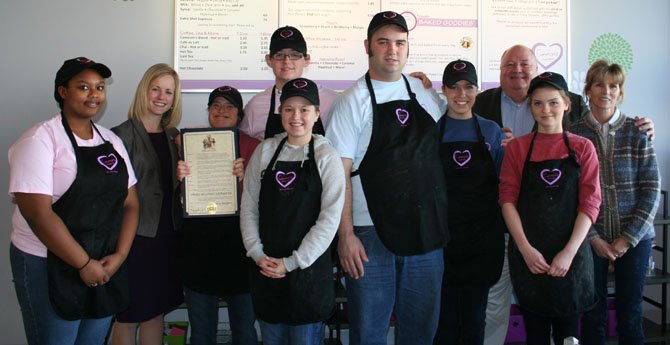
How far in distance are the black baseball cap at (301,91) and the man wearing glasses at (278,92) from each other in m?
0.29

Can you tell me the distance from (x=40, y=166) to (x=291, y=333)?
1205 mm

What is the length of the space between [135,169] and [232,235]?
578 millimetres

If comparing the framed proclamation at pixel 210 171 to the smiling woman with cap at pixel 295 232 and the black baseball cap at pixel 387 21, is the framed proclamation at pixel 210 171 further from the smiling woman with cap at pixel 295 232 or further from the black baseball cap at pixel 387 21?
the black baseball cap at pixel 387 21

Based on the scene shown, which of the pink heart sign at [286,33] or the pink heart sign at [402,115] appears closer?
the pink heart sign at [402,115]

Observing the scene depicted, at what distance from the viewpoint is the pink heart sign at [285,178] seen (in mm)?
2100

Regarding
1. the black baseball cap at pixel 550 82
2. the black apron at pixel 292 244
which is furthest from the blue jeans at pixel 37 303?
the black baseball cap at pixel 550 82

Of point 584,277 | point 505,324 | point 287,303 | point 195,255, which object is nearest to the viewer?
point 287,303

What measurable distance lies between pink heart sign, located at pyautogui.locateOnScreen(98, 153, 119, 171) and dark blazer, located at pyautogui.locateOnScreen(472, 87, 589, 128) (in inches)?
82.4

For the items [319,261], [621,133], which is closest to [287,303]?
[319,261]

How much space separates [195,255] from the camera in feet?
8.15

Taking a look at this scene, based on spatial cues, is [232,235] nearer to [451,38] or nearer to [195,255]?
[195,255]

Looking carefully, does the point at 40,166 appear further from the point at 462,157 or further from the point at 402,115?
the point at 462,157

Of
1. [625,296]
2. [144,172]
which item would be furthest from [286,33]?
[625,296]

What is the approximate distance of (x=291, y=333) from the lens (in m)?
2.13
